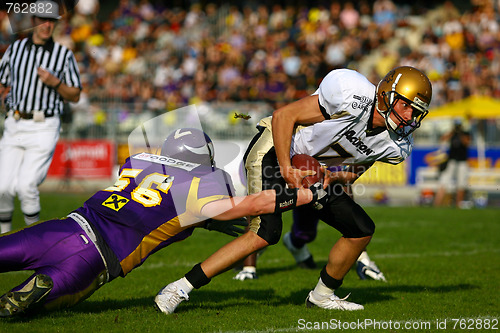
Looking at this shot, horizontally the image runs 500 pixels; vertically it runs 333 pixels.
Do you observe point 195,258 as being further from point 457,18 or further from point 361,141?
point 457,18

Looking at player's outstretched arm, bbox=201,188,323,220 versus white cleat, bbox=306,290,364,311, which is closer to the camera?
player's outstretched arm, bbox=201,188,323,220

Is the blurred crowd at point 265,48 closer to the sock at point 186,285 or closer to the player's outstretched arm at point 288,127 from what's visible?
the player's outstretched arm at point 288,127

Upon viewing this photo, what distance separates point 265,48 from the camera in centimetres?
1811

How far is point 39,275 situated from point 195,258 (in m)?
3.10

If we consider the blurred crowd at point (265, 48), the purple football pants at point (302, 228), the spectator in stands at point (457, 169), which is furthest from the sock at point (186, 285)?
the blurred crowd at point (265, 48)

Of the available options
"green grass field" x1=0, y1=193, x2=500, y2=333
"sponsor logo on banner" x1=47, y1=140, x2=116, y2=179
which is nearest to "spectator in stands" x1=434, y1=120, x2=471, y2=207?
"green grass field" x1=0, y1=193, x2=500, y2=333

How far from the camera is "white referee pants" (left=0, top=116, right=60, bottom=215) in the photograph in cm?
541

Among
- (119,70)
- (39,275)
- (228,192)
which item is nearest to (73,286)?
(39,275)

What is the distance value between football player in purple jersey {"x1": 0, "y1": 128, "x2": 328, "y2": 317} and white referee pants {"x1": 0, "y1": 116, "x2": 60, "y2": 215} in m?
1.70

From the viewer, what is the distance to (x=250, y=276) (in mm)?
5559

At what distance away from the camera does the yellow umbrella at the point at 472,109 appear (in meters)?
13.8

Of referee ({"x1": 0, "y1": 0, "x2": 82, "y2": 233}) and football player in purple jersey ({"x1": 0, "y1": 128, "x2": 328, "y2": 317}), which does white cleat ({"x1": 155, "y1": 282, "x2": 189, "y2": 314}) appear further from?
referee ({"x1": 0, "y1": 0, "x2": 82, "y2": 233})

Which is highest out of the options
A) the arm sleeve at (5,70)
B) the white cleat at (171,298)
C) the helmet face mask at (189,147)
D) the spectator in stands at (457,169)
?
the arm sleeve at (5,70)

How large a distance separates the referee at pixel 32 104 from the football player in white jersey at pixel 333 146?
2.13 meters
